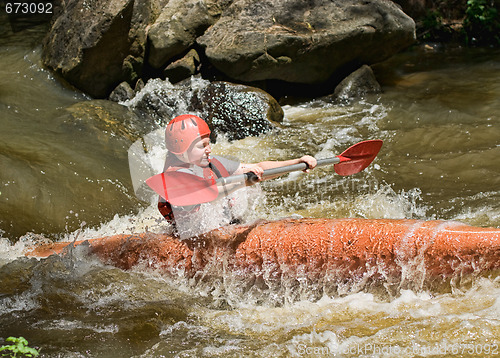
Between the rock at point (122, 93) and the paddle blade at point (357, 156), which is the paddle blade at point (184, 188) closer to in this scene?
the paddle blade at point (357, 156)

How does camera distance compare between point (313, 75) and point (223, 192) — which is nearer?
point (223, 192)

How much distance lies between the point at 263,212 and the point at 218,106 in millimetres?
2098

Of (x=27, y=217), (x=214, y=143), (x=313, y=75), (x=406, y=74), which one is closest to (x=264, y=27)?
(x=313, y=75)

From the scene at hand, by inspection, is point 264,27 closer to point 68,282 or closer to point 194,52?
point 194,52

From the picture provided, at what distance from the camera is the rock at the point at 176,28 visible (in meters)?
6.56

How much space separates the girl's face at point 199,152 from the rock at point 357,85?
4325 millimetres

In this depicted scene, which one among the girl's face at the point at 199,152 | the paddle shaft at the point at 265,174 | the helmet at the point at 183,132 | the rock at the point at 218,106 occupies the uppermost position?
the helmet at the point at 183,132

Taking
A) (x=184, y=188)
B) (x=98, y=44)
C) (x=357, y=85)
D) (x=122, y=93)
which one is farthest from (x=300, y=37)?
(x=184, y=188)

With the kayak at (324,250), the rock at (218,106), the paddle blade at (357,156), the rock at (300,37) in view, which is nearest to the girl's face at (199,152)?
the kayak at (324,250)

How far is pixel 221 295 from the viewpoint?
2846mm

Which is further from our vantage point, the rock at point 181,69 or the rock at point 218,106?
the rock at point 181,69

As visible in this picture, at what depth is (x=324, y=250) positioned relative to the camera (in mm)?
2617

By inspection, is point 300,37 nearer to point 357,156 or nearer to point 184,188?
point 357,156

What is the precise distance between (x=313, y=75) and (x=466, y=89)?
1981 mm
